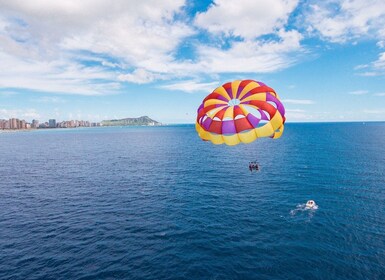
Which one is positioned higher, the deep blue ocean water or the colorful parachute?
the colorful parachute

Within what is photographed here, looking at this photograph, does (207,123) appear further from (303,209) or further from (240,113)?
(303,209)

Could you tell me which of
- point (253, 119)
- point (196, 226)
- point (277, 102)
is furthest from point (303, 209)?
point (277, 102)

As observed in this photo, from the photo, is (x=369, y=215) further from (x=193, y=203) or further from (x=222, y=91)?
(x=222, y=91)

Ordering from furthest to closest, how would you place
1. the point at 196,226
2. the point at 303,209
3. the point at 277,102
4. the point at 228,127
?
1. the point at 303,209
2. the point at 196,226
3. the point at 228,127
4. the point at 277,102

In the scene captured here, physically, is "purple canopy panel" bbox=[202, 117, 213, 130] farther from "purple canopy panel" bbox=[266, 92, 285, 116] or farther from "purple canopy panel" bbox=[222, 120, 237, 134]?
"purple canopy panel" bbox=[266, 92, 285, 116]

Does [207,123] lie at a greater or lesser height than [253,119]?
lesser

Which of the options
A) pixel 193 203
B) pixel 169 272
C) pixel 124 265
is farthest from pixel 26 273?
pixel 193 203

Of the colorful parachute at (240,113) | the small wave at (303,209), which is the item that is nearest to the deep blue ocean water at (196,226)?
the small wave at (303,209)

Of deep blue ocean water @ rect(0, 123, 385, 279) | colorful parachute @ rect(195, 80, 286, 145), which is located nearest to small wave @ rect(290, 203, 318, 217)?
deep blue ocean water @ rect(0, 123, 385, 279)
